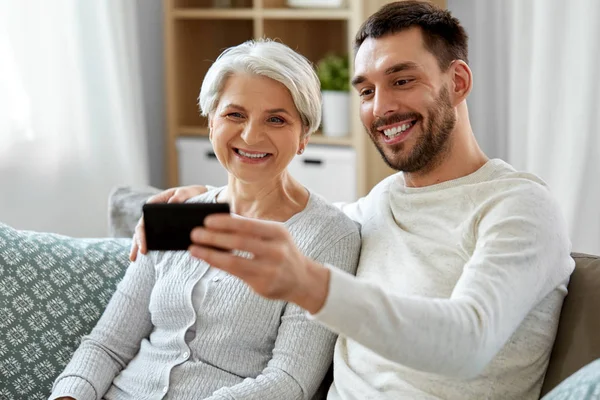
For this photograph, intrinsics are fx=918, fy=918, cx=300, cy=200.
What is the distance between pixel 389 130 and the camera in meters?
1.77

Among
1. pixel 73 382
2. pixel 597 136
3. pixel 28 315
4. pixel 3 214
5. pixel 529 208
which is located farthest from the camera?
pixel 3 214

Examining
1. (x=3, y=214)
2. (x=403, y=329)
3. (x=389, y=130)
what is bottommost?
(x=3, y=214)

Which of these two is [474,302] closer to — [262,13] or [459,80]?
[459,80]

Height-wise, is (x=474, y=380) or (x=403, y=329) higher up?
(x=403, y=329)

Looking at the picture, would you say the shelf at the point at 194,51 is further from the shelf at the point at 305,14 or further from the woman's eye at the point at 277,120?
the woman's eye at the point at 277,120

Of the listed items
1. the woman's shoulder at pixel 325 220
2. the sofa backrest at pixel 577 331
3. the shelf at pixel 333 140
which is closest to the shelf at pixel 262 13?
the shelf at pixel 333 140

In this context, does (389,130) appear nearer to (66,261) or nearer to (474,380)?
(474,380)

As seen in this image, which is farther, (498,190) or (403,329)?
(498,190)

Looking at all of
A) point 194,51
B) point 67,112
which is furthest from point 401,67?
point 194,51

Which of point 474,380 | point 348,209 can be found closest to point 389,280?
point 474,380

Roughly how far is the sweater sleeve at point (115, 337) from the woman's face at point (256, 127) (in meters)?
0.30

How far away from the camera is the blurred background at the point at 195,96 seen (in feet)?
9.98

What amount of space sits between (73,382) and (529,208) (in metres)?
0.98

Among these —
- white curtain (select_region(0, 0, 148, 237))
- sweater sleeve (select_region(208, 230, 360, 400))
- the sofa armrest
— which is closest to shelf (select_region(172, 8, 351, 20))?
white curtain (select_region(0, 0, 148, 237))
